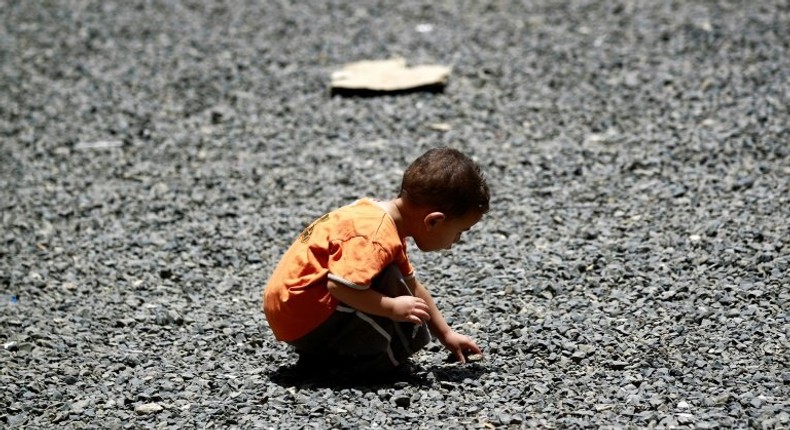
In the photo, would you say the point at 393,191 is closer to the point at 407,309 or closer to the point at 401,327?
the point at 401,327

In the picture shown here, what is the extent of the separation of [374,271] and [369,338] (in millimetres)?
375

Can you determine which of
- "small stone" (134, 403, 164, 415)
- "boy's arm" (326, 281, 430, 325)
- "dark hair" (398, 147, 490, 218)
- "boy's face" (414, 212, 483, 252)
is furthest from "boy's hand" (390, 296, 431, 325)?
"small stone" (134, 403, 164, 415)

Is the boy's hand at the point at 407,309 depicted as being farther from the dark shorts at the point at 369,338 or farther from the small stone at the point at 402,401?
the small stone at the point at 402,401

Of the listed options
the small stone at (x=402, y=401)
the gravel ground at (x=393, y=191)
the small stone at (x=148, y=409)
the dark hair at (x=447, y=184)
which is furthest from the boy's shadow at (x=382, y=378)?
the dark hair at (x=447, y=184)

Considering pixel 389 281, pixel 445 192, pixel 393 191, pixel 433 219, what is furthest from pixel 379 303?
pixel 393 191

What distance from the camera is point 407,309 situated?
4094mm

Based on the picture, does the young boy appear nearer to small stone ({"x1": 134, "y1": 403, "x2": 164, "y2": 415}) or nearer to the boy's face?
the boy's face

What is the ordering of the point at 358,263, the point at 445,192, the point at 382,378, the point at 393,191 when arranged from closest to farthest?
the point at 358,263 < the point at 445,192 < the point at 382,378 < the point at 393,191

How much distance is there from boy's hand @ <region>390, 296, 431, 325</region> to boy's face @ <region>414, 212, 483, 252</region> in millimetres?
251

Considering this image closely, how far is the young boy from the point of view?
13.3ft

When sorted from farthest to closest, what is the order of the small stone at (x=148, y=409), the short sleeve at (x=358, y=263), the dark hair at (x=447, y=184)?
the small stone at (x=148, y=409) < the dark hair at (x=447, y=184) < the short sleeve at (x=358, y=263)

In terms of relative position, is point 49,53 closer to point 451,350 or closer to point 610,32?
point 610,32

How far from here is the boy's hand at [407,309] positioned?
4086 mm

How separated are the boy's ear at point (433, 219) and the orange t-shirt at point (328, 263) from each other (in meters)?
0.13
